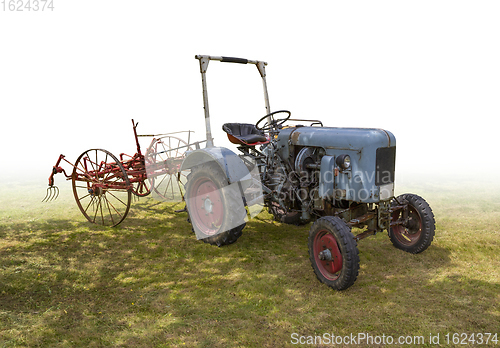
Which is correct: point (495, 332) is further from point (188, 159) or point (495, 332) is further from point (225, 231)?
point (188, 159)

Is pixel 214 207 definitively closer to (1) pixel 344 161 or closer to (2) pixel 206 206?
(2) pixel 206 206

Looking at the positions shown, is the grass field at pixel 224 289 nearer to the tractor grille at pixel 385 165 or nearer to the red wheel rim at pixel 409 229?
the red wheel rim at pixel 409 229

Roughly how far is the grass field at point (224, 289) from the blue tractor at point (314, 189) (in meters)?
0.36

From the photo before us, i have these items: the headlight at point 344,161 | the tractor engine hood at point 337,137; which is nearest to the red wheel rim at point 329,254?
the headlight at point 344,161

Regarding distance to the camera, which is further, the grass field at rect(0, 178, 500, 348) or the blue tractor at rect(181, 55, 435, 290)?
the blue tractor at rect(181, 55, 435, 290)

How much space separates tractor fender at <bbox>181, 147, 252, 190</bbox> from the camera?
17.6 feet

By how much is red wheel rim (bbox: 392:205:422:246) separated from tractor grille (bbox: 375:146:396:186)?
99 centimetres

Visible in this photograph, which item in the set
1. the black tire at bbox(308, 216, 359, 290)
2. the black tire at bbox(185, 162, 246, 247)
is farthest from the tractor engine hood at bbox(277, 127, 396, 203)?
the black tire at bbox(185, 162, 246, 247)

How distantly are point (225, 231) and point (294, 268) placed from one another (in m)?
1.28

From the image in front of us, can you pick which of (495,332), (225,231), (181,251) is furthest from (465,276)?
(181,251)

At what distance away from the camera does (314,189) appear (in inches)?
200

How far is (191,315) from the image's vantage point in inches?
147

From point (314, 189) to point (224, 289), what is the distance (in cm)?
192

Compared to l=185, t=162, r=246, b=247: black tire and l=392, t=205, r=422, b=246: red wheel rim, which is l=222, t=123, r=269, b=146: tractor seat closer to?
l=185, t=162, r=246, b=247: black tire
